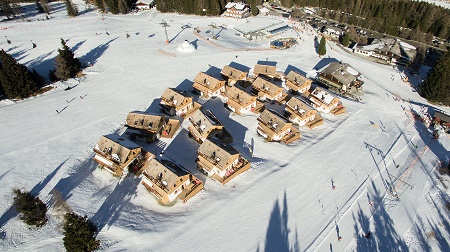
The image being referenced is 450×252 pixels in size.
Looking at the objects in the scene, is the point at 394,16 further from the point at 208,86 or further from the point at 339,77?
the point at 208,86

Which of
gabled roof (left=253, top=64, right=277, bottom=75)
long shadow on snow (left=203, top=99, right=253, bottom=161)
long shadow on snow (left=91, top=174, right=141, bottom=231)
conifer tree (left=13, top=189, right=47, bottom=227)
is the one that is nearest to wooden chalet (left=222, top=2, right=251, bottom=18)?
gabled roof (left=253, top=64, right=277, bottom=75)

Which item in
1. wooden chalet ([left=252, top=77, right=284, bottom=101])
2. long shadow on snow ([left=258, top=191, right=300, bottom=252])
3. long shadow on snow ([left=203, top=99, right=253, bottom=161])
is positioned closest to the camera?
long shadow on snow ([left=258, top=191, right=300, bottom=252])

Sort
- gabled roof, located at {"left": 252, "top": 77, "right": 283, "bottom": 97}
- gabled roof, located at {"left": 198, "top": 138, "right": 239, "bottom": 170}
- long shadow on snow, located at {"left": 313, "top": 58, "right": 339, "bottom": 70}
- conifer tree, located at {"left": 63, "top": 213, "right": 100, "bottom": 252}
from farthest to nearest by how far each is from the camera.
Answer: long shadow on snow, located at {"left": 313, "top": 58, "right": 339, "bottom": 70} < gabled roof, located at {"left": 252, "top": 77, "right": 283, "bottom": 97} < gabled roof, located at {"left": 198, "top": 138, "right": 239, "bottom": 170} < conifer tree, located at {"left": 63, "top": 213, "right": 100, "bottom": 252}

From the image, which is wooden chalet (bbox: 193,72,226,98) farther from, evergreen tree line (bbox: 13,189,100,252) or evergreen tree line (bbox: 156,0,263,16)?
evergreen tree line (bbox: 156,0,263,16)

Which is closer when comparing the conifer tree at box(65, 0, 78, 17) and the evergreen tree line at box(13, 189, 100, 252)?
the evergreen tree line at box(13, 189, 100, 252)

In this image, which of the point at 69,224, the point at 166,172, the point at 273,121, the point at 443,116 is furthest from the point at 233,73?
the point at 69,224

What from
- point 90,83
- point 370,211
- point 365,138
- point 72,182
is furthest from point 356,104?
point 90,83

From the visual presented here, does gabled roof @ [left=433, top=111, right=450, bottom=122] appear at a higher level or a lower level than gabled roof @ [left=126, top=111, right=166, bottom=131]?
lower

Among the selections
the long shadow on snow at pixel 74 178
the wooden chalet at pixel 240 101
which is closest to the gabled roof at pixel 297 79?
the wooden chalet at pixel 240 101
